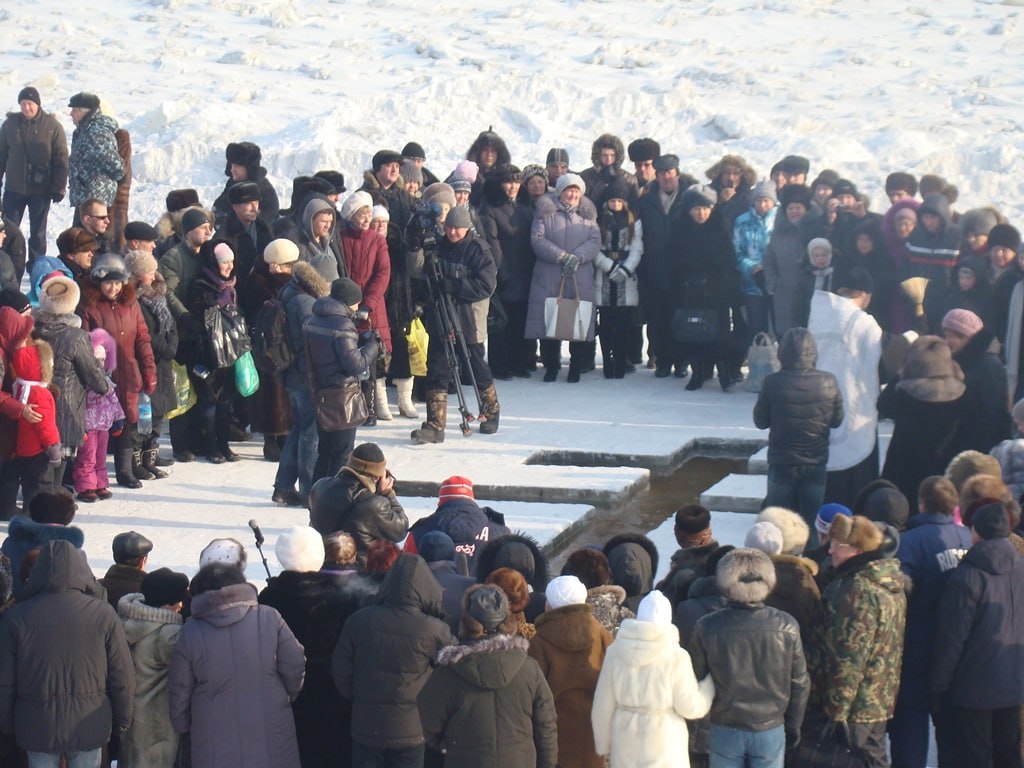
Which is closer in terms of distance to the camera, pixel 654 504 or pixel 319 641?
pixel 319 641

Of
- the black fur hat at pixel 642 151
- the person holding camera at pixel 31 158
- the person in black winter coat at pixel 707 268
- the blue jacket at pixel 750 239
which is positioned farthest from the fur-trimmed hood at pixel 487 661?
the person holding camera at pixel 31 158

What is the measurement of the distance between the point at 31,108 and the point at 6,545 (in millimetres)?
9010

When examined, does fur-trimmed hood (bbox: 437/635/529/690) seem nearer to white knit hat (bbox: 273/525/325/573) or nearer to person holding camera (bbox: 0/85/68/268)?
white knit hat (bbox: 273/525/325/573)

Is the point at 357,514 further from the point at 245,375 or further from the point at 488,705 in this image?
the point at 245,375

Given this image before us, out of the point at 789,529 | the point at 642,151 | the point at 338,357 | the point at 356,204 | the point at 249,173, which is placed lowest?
the point at 789,529

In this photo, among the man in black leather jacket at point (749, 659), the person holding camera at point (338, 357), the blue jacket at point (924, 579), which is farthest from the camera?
the person holding camera at point (338, 357)

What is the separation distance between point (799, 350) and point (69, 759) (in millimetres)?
4754

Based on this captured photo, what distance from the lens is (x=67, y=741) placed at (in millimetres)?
6414

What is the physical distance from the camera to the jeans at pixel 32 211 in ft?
52.6

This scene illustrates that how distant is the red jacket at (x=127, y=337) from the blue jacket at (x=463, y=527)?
3451mm

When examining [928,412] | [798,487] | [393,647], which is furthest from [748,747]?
[928,412]

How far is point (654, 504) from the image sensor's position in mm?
11320

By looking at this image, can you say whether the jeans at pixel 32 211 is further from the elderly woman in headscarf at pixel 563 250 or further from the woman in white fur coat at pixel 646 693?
the woman in white fur coat at pixel 646 693

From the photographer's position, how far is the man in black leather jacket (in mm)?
6305
